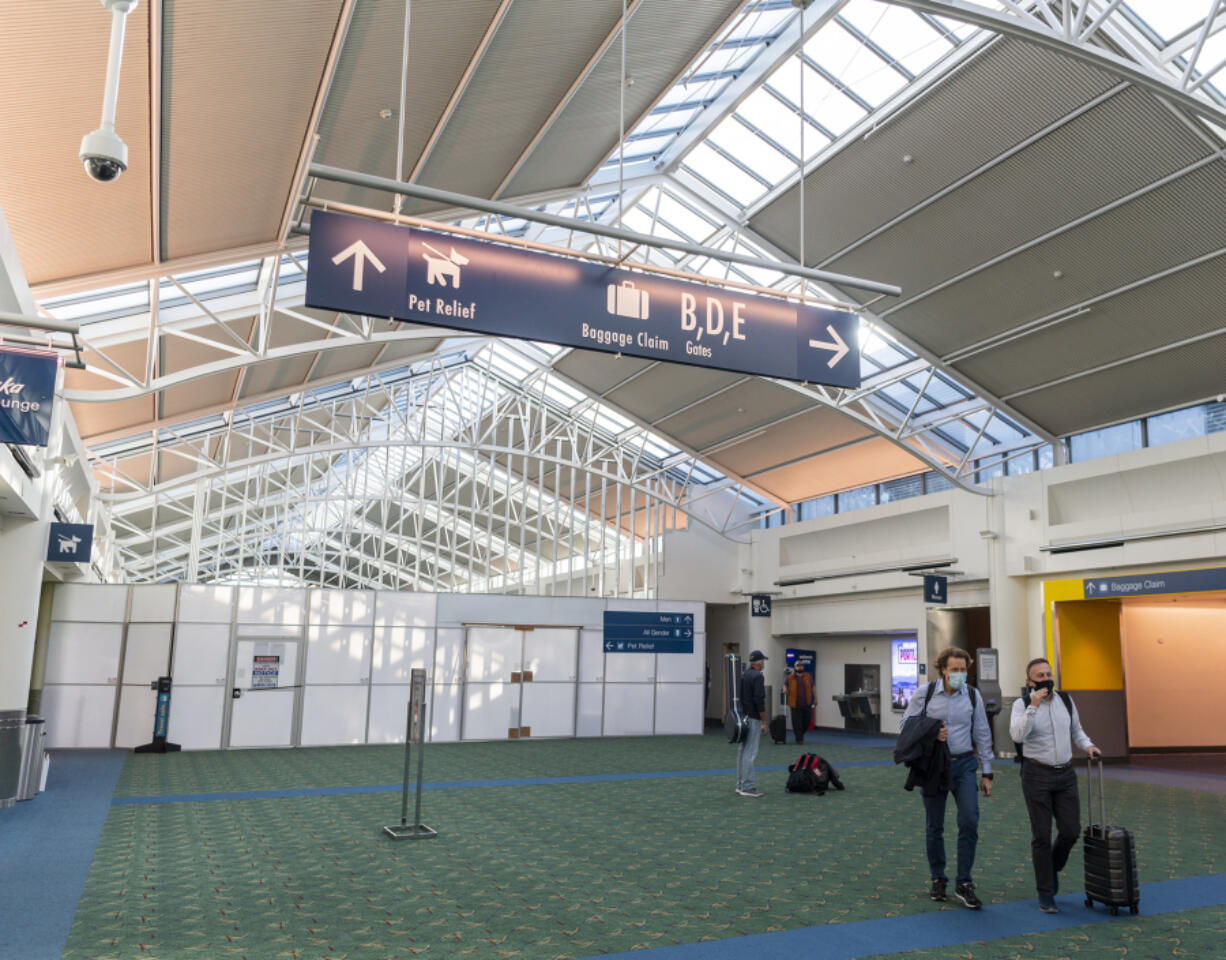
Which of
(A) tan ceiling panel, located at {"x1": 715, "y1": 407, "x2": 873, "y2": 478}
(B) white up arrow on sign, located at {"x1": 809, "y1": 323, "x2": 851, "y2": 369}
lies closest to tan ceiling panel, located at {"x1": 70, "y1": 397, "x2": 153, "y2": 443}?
(B) white up arrow on sign, located at {"x1": 809, "y1": 323, "x2": 851, "y2": 369}

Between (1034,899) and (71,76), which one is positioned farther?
(71,76)

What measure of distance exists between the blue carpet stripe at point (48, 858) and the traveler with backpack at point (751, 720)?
7.09 m

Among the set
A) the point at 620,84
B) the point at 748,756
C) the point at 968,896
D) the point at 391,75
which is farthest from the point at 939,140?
the point at 968,896

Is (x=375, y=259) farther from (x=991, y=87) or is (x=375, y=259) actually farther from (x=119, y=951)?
(x=991, y=87)

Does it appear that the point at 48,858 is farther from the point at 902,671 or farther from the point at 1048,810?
the point at 902,671

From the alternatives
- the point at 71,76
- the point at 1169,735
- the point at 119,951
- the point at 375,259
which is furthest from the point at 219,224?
the point at 1169,735

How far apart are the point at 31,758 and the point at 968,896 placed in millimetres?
9990

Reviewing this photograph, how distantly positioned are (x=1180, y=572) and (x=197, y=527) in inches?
803

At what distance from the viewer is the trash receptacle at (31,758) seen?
10383 mm

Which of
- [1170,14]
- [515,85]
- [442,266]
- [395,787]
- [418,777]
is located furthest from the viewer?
[395,787]

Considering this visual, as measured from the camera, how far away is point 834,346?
7750 mm

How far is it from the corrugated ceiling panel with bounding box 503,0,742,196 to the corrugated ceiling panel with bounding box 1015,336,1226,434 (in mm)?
8712

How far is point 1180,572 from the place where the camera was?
48.5ft

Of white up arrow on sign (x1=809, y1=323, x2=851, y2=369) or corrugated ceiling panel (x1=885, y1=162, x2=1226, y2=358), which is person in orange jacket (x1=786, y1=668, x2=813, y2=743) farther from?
white up arrow on sign (x1=809, y1=323, x2=851, y2=369)
